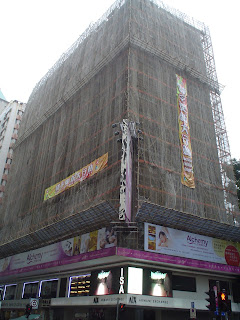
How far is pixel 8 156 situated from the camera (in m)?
54.8

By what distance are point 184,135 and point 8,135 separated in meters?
39.2

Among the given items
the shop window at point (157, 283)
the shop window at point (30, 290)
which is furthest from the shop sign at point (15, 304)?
the shop window at point (157, 283)

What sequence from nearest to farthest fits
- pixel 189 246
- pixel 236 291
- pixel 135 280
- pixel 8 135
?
pixel 135 280
pixel 189 246
pixel 236 291
pixel 8 135

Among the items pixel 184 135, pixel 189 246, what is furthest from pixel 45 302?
pixel 184 135

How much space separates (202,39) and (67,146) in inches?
819

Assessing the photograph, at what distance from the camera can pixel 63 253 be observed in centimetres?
2498

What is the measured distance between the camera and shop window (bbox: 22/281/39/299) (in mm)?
28572

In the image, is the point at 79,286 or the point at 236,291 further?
the point at 236,291

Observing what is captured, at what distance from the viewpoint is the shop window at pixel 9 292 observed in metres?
31.9

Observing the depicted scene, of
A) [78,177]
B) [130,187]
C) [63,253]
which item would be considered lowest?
[63,253]

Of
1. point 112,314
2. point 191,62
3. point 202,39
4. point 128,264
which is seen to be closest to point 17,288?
point 112,314

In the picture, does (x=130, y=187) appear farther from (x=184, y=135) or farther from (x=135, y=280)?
(x=184, y=135)

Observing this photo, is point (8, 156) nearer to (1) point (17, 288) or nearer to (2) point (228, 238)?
(1) point (17, 288)

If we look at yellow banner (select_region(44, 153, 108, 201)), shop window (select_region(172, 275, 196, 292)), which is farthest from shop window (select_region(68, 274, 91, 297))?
yellow banner (select_region(44, 153, 108, 201))
